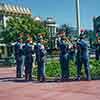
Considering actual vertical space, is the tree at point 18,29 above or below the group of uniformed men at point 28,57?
above

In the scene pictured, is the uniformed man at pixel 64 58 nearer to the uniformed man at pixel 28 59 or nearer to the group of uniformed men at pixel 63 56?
the group of uniformed men at pixel 63 56

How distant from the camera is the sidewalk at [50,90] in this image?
1033 cm

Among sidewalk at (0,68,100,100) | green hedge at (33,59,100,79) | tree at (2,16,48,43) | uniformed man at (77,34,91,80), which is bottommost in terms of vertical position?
sidewalk at (0,68,100,100)

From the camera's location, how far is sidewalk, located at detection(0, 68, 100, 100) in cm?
1033

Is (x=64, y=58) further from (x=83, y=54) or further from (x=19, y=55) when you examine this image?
(x=19, y=55)

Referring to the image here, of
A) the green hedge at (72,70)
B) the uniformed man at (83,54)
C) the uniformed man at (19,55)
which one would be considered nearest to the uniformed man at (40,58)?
the green hedge at (72,70)

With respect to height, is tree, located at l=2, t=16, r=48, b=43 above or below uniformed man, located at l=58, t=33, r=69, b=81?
above

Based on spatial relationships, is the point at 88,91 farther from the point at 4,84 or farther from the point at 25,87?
the point at 4,84

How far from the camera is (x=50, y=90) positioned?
11.7 meters

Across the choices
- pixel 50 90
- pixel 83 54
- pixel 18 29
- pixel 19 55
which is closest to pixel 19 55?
pixel 19 55

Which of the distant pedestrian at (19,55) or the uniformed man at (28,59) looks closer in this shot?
the uniformed man at (28,59)

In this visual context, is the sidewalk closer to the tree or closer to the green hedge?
the green hedge

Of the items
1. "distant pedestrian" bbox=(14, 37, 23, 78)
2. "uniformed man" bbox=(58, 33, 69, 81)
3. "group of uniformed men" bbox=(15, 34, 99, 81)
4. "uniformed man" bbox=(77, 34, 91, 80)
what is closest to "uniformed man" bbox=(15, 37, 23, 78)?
"distant pedestrian" bbox=(14, 37, 23, 78)

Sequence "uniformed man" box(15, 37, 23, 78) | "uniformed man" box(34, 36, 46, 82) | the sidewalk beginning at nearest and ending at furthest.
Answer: the sidewalk < "uniformed man" box(34, 36, 46, 82) < "uniformed man" box(15, 37, 23, 78)
